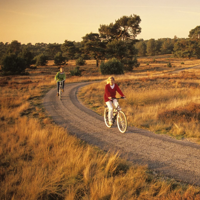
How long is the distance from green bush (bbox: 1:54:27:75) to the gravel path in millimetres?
37313

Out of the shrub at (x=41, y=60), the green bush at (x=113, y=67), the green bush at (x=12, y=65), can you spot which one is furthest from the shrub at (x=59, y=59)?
the green bush at (x=113, y=67)

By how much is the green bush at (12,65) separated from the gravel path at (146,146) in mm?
37313

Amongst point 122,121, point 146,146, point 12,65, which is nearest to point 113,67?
point 12,65

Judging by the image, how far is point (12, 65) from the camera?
40.4 m

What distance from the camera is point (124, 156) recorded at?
5270 millimetres

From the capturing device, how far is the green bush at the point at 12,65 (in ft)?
131

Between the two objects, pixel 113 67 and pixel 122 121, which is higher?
pixel 113 67

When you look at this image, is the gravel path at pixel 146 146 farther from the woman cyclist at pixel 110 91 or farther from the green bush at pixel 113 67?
the green bush at pixel 113 67

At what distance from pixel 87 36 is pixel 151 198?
2098 inches

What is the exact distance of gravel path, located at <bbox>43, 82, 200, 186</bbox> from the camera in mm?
4547

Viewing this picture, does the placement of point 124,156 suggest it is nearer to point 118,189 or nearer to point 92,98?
point 118,189

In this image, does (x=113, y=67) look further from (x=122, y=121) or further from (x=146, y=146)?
(x=146, y=146)

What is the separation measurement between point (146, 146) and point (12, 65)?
42.7m

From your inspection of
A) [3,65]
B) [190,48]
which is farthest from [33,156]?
[190,48]
